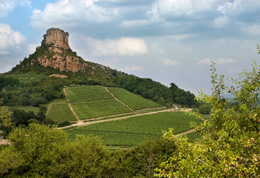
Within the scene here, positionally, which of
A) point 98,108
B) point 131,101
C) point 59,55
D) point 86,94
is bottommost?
point 98,108

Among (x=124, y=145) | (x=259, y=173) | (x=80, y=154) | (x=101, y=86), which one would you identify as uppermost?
(x=101, y=86)

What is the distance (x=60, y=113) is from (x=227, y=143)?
5409cm

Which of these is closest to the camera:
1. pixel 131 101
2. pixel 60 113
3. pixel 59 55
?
pixel 60 113

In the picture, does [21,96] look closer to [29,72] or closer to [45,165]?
[29,72]

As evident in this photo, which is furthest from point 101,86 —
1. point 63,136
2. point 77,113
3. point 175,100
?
point 63,136

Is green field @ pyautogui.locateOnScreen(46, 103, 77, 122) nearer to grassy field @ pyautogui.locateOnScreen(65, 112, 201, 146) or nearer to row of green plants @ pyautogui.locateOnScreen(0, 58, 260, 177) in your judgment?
grassy field @ pyautogui.locateOnScreen(65, 112, 201, 146)

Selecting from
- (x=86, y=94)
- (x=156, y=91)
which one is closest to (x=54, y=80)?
(x=86, y=94)

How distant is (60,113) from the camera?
57.3 m

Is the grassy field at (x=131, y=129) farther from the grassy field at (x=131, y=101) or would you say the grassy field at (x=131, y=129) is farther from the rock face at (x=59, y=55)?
the rock face at (x=59, y=55)

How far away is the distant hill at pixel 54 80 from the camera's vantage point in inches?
2584

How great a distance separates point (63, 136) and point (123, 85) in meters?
70.1

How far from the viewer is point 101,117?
192ft

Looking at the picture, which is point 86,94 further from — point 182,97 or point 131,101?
point 182,97

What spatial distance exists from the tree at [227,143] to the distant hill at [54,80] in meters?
59.5
